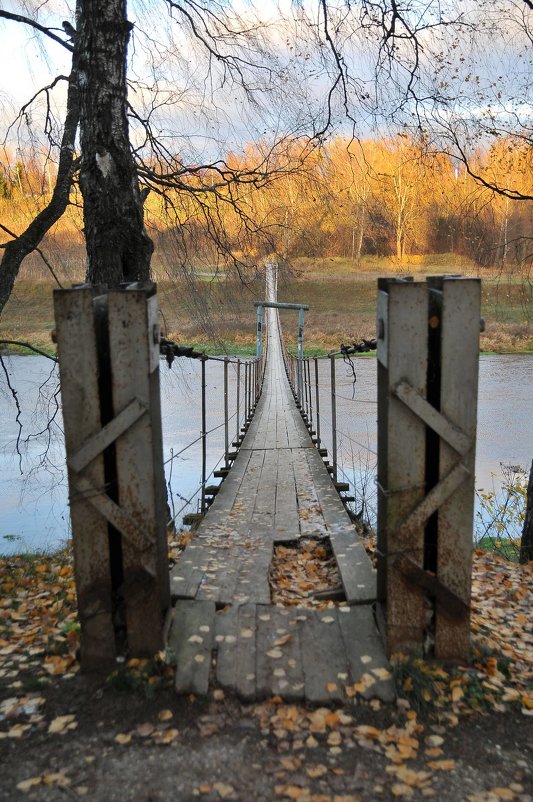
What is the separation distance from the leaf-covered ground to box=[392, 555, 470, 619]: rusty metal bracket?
19 cm

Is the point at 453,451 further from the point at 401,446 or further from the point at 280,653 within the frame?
the point at 280,653

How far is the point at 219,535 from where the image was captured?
11.5ft

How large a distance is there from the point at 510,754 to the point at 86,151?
151 inches

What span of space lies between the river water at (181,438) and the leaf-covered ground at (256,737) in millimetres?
2949

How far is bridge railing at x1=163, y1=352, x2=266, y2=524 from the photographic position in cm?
595

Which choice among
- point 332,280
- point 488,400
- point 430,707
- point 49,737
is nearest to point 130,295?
point 49,737

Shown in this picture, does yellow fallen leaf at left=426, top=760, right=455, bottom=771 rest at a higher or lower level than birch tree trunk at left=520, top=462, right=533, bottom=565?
higher

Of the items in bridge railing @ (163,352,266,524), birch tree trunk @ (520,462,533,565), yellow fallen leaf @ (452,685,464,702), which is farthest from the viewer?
bridge railing @ (163,352,266,524)

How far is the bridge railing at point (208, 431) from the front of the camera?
5.95m

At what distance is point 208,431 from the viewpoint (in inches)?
301

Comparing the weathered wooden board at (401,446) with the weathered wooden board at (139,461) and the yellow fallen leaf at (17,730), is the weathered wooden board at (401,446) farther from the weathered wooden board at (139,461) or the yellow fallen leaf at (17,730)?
the yellow fallen leaf at (17,730)

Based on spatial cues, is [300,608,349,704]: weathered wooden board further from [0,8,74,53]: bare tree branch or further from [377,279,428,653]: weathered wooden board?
[0,8,74,53]: bare tree branch

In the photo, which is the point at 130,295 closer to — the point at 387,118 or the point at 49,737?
the point at 49,737

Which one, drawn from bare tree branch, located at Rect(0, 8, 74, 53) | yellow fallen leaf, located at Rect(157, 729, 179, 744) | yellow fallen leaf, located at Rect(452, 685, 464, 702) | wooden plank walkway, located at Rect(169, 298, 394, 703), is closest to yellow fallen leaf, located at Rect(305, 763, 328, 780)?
wooden plank walkway, located at Rect(169, 298, 394, 703)
